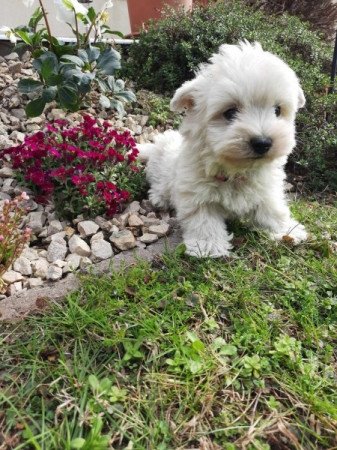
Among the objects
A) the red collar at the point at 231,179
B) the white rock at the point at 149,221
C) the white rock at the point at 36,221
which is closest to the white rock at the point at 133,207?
the white rock at the point at 149,221

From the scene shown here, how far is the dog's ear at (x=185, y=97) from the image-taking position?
2.55 meters

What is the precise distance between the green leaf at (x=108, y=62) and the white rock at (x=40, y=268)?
5.69 ft

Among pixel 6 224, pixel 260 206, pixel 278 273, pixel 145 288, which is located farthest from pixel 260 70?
pixel 6 224

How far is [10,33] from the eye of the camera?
3.26m

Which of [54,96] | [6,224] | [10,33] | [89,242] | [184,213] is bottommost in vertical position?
[89,242]

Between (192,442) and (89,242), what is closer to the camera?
(192,442)

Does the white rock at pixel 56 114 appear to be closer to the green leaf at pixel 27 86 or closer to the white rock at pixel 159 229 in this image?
the green leaf at pixel 27 86

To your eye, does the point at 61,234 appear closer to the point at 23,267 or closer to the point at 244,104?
the point at 23,267

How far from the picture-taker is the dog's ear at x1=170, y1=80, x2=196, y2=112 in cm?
255

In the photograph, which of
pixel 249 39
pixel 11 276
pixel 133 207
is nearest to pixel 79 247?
→ pixel 11 276

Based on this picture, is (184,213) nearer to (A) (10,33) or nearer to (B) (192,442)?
(B) (192,442)

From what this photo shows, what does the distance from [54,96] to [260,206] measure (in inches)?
69.2

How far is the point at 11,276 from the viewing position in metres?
2.39

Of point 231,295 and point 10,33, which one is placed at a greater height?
point 10,33
